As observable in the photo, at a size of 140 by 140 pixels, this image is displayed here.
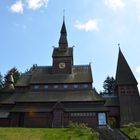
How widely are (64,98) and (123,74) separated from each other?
1432 centimetres

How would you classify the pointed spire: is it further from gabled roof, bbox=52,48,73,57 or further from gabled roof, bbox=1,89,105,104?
gabled roof, bbox=1,89,105,104

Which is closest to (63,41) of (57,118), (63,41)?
(63,41)

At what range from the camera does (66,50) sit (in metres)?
57.7

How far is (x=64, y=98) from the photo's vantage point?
48156mm

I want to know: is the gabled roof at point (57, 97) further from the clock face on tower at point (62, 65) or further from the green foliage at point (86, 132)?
the green foliage at point (86, 132)

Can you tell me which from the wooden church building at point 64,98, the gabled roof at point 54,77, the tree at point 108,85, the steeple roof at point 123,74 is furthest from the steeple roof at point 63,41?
the tree at point 108,85

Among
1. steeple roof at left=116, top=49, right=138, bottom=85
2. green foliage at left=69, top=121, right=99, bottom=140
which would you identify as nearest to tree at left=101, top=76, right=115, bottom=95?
steeple roof at left=116, top=49, right=138, bottom=85

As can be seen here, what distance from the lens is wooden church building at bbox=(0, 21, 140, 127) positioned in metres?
45.9

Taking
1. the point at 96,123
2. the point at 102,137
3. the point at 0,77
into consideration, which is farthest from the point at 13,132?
the point at 0,77

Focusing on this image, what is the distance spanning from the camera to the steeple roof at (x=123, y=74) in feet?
173

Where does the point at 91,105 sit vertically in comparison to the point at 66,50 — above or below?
below

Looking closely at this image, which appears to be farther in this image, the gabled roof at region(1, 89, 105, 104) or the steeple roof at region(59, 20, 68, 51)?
the steeple roof at region(59, 20, 68, 51)

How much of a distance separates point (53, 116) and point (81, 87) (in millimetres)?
8794

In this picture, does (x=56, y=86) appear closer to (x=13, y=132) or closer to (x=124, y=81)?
(x=124, y=81)
